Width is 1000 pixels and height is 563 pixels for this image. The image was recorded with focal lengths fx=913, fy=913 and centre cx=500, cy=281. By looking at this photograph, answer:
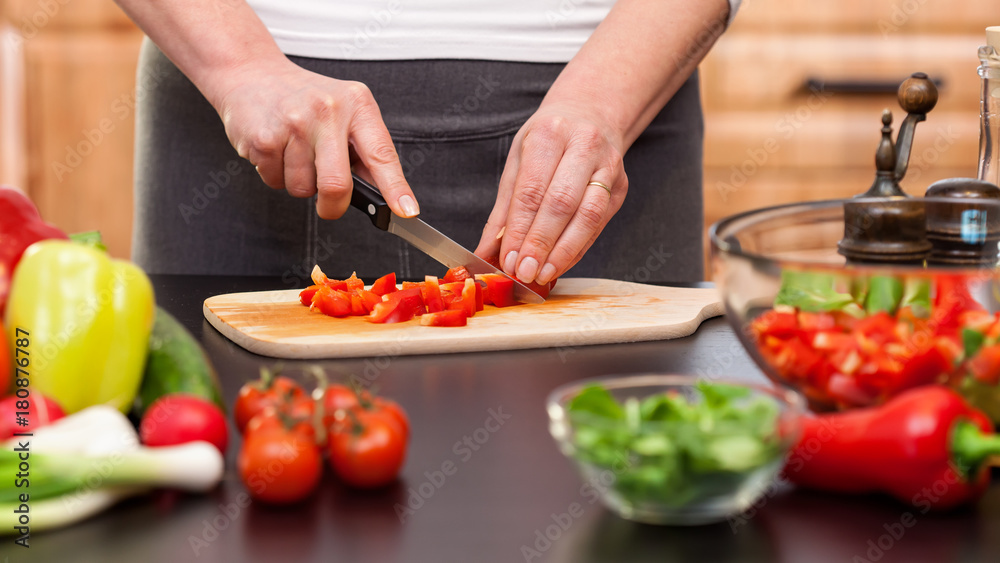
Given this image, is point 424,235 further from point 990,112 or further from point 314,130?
point 990,112

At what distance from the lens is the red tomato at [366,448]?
0.60 meters

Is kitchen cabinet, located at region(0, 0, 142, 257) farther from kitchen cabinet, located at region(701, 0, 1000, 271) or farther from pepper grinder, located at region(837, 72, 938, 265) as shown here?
pepper grinder, located at region(837, 72, 938, 265)

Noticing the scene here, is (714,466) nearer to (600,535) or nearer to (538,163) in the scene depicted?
(600,535)

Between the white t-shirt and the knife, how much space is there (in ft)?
1.12

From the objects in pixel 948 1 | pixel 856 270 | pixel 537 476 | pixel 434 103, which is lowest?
pixel 537 476

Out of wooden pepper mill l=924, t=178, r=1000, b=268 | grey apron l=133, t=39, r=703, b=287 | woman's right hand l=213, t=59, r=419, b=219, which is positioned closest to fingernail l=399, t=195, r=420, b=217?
woman's right hand l=213, t=59, r=419, b=219

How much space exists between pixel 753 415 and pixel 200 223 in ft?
4.58

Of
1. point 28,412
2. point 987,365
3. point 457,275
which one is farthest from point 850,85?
point 28,412

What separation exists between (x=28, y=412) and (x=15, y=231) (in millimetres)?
234

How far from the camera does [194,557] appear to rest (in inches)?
20.9

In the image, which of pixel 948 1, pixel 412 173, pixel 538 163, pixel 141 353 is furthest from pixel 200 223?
pixel 948 1

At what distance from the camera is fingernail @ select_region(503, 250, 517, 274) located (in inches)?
55.8

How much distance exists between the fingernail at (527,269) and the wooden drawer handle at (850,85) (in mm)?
2256

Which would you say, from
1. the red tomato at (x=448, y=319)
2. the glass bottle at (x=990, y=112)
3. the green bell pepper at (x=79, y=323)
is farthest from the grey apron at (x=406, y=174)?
the green bell pepper at (x=79, y=323)
